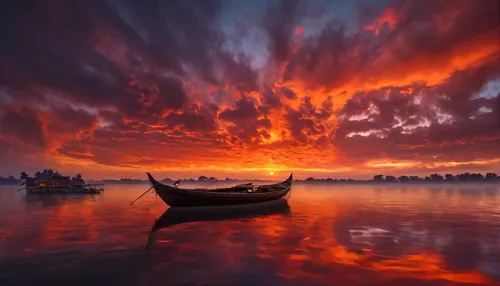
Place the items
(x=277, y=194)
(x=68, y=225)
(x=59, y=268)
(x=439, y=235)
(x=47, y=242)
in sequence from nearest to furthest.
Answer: (x=59, y=268)
(x=47, y=242)
(x=439, y=235)
(x=68, y=225)
(x=277, y=194)

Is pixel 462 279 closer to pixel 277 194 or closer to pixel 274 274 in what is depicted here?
pixel 274 274

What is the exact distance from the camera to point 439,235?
2059 cm

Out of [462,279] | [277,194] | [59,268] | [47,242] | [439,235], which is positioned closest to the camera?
[462,279]

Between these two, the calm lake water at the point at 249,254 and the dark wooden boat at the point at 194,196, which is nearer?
the calm lake water at the point at 249,254

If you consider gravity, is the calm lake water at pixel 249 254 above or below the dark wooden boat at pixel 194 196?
below

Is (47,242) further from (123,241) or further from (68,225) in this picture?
(68,225)

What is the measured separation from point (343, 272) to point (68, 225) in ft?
81.0

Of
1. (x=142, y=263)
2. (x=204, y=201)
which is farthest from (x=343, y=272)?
(x=204, y=201)

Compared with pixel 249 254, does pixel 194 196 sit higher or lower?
higher

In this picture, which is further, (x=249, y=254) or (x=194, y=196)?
(x=194, y=196)

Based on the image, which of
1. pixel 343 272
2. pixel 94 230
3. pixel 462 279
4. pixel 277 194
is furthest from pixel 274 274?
pixel 277 194

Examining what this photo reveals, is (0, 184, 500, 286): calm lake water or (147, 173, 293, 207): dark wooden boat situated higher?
(147, 173, 293, 207): dark wooden boat

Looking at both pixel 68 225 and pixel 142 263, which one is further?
pixel 68 225

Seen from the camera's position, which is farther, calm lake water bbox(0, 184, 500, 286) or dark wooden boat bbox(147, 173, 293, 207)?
dark wooden boat bbox(147, 173, 293, 207)
